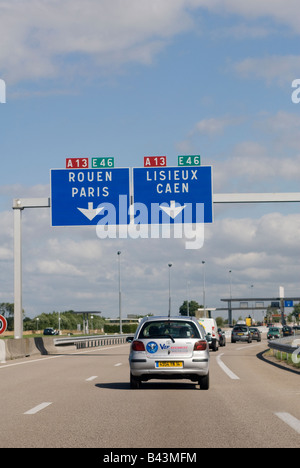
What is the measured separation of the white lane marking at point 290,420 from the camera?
10387 millimetres

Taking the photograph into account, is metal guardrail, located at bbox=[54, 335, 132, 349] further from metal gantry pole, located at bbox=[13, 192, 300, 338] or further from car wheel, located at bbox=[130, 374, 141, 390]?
car wheel, located at bbox=[130, 374, 141, 390]

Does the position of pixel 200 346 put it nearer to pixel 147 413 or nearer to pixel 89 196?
pixel 147 413

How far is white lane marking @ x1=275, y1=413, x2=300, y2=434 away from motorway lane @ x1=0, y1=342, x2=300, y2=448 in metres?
0.11

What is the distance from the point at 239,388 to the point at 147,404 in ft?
A: 14.0

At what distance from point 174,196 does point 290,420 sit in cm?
2206

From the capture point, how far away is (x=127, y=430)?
A: 1009 cm

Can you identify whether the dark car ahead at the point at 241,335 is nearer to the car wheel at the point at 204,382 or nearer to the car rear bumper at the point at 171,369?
the car wheel at the point at 204,382

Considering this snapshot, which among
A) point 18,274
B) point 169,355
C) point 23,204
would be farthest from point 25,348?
point 169,355

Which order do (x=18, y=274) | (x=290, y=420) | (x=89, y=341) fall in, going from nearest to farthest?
(x=290, y=420), (x=18, y=274), (x=89, y=341)

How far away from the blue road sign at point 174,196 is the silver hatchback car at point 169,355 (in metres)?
16.2

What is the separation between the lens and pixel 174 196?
108 ft

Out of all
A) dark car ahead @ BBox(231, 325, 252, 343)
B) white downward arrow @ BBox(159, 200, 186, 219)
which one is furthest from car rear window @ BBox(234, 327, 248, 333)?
white downward arrow @ BBox(159, 200, 186, 219)

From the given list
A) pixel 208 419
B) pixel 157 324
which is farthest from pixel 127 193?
pixel 208 419

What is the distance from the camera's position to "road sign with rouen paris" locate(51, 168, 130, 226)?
109 feet
